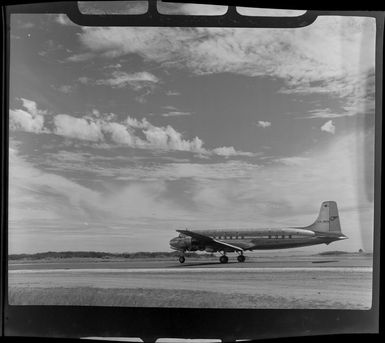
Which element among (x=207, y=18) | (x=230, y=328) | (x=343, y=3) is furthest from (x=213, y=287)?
(x=343, y=3)

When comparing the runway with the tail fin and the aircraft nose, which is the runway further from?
the tail fin

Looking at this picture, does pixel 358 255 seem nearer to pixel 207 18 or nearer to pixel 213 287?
pixel 213 287

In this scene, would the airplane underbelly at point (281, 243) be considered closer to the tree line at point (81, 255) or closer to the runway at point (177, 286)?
the runway at point (177, 286)

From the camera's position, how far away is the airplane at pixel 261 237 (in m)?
2.68

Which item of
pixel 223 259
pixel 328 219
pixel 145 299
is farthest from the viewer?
pixel 223 259

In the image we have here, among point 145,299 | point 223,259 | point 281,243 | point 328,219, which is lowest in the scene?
point 145,299

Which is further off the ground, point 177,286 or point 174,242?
point 174,242

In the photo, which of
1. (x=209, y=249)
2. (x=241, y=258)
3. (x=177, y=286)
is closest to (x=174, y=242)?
(x=177, y=286)

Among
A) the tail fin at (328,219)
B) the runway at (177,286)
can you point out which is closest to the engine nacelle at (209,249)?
the runway at (177,286)

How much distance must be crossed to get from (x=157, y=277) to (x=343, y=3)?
1697 millimetres

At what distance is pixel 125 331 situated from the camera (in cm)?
266

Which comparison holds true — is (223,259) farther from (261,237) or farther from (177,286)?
(177,286)

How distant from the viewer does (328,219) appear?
2.62 m

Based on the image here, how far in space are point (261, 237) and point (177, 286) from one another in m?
0.56
